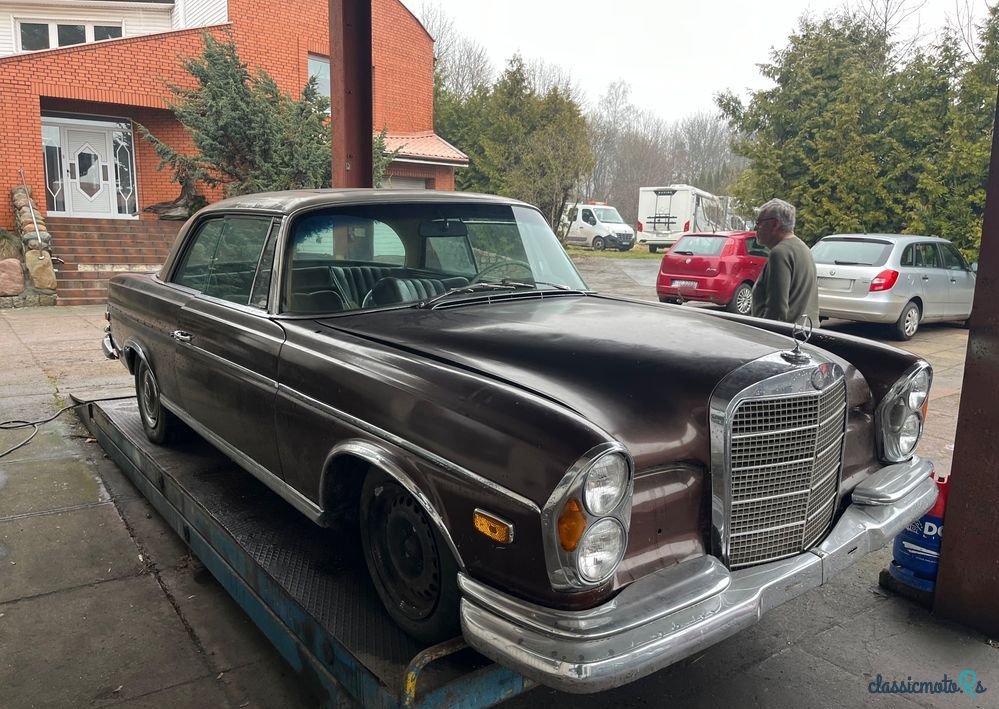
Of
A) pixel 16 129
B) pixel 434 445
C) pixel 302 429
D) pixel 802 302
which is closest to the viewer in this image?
pixel 434 445

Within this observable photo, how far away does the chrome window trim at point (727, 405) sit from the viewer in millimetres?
2262

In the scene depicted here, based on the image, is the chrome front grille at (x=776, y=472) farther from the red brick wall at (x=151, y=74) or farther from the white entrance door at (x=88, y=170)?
the white entrance door at (x=88, y=170)

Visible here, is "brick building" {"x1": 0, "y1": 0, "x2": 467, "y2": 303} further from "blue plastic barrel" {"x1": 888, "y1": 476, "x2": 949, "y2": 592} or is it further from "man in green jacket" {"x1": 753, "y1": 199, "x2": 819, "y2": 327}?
"blue plastic barrel" {"x1": 888, "y1": 476, "x2": 949, "y2": 592}

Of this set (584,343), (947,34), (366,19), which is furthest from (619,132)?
(584,343)

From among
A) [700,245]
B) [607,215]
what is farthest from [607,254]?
[700,245]

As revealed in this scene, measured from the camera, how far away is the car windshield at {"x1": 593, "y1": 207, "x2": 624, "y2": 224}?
3122 centimetres

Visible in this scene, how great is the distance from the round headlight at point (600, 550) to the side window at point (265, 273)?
78.6 inches

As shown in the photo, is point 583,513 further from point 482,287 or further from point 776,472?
point 482,287

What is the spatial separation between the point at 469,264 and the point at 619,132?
5541cm

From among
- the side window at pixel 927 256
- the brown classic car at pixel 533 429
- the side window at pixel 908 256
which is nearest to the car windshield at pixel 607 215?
the side window at pixel 927 256

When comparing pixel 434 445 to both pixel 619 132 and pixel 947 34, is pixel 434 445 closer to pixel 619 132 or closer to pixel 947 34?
pixel 947 34

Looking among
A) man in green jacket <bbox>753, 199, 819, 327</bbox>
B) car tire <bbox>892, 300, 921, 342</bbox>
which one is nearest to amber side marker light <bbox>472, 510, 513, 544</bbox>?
man in green jacket <bbox>753, 199, 819, 327</bbox>

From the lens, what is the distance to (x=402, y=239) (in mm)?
3566

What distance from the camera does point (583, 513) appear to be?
6.35 ft
